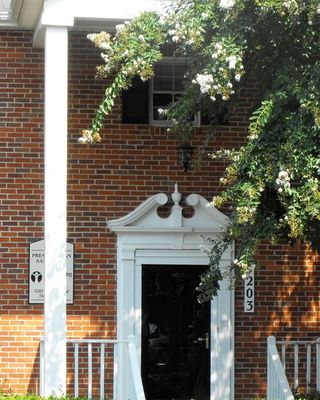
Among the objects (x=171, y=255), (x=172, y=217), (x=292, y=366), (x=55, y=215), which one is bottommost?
(x=292, y=366)

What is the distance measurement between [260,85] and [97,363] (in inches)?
180

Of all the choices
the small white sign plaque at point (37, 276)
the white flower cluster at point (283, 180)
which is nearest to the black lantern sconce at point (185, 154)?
the small white sign plaque at point (37, 276)

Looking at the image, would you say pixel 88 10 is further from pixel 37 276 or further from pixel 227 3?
pixel 37 276

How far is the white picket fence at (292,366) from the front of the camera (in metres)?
13.2

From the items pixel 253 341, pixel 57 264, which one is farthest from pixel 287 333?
pixel 57 264

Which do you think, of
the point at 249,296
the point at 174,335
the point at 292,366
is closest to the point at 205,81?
the point at 249,296

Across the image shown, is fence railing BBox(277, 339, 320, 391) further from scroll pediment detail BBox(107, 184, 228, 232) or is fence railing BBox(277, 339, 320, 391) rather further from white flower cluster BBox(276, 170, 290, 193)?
white flower cluster BBox(276, 170, 290, 193)

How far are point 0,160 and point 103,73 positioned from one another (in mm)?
3629

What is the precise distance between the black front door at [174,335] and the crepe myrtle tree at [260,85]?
305cm

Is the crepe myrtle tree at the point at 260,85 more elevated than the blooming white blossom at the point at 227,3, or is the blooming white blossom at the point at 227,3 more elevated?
the blooming white blossom at the point at 227,3

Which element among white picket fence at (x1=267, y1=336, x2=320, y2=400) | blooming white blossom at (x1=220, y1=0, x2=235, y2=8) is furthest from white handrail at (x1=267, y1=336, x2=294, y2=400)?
blooming white blossom at (x1=220, y1=0, x2=235, y2=8)

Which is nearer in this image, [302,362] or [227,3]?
[227,3]

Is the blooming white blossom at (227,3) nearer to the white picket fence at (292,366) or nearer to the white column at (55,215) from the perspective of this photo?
the white column at (55,215)

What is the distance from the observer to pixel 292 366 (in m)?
15.0
